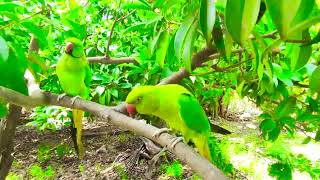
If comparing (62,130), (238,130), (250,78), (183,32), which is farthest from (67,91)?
(238,130)

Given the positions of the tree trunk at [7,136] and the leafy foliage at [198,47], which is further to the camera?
the tree trunk at [7,136]

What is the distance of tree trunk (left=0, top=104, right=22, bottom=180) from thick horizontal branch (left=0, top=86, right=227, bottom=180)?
2.13 ft

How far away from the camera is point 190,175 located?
2.12 metres

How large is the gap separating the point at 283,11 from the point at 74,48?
1.08m

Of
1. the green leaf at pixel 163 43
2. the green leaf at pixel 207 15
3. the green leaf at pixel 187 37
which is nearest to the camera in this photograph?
the green leaf at pixel 207 15

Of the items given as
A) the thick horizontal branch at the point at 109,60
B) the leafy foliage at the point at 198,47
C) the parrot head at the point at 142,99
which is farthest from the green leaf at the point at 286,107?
the thick horizontal branch at the point at 109,60

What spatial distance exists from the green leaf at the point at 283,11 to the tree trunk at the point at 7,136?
4.61 ft

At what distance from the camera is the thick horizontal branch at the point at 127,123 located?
47 centimetres

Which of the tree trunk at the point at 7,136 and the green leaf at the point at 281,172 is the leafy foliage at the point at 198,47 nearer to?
the green leaf at the point at 281,172

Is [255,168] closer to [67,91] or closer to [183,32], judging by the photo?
[67,91]

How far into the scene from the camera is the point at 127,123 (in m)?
0.68

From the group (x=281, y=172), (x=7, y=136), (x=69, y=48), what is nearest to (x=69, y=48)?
(x=69, y=48)

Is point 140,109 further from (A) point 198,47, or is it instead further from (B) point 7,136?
(B) point 7,136

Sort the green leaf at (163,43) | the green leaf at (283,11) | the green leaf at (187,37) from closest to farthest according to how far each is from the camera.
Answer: the green leaf at (283,11)
the green leaf at (187,37)
the green leaf at (163,43)
